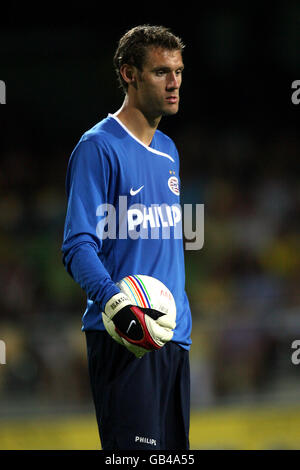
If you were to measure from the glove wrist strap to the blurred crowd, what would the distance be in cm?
402

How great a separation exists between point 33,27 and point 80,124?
1638 millimetres

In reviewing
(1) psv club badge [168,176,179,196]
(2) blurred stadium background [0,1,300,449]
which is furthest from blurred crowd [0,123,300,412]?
(1) psv club badge [168,176,179,196]

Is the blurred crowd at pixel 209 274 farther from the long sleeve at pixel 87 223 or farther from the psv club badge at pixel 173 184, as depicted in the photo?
the long sleeve at pixel 87 223

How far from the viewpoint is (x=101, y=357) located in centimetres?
315

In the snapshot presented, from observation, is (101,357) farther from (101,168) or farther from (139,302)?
(101,168)

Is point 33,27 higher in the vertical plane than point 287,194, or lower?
higher

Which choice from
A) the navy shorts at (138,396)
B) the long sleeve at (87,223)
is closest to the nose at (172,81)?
the long sleeve at (87,223)

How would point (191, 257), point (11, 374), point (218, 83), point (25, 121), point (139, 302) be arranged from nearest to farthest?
1. point (139, 302)
2. point (11, 374)
3. point (191, 257)
4. point (25, 121)
5. point (218, 83)

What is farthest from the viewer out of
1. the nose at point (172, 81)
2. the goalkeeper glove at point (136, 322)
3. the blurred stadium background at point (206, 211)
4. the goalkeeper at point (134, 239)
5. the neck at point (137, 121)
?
the blurred stadium background at point (206, 211)

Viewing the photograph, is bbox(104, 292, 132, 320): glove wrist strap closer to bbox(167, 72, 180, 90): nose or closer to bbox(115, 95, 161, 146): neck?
bbox(115, 95, 161, 146): neck

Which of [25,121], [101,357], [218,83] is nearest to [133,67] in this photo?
[101,357]

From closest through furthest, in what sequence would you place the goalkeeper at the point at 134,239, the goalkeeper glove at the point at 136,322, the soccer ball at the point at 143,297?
the goalkeeper glove at the point at 136,322 < the soccer ball at the point at 143,297 < the goalkeeper at the point at 134,239

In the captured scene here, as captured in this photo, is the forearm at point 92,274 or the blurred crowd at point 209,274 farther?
the blurred crowd at point 209,274

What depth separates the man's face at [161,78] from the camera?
3207 mm
